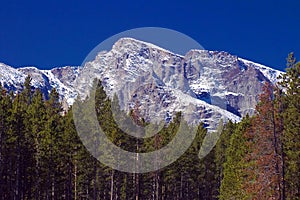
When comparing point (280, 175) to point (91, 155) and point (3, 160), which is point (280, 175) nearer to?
point (91, 155)

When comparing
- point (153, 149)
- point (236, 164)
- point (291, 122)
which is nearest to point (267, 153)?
point (291, 122)

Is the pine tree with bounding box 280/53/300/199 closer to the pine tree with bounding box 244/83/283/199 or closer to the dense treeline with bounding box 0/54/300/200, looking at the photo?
the dense treeline with bounding box 0/54/300/200

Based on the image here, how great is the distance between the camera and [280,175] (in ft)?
121

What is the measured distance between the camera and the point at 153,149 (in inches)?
2377

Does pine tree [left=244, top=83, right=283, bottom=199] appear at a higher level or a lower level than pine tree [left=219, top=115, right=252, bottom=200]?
lower

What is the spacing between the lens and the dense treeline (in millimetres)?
37656

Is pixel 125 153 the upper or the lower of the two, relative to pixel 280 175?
upper

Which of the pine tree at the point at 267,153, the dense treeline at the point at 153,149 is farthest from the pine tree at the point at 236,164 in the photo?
the pine tree at the point at 267,153

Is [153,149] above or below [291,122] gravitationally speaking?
above

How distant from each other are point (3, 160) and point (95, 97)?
1040 centimetres

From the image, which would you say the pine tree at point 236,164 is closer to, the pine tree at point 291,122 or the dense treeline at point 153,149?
the dense treeline at point 153,149

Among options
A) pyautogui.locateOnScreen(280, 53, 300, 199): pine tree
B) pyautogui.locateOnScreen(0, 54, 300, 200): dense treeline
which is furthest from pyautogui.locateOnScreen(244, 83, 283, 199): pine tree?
pyautogui.locateOnScreen(280, 53, 300, 199): pine tree

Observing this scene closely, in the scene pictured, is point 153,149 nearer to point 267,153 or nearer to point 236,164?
point 236,164

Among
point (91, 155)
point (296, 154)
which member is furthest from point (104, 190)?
point (296, 154)
